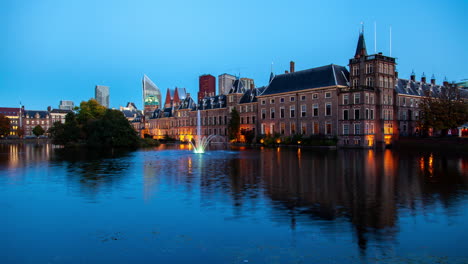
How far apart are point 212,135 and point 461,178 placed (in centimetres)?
8354

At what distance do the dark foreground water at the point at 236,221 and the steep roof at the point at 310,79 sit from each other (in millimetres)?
46762

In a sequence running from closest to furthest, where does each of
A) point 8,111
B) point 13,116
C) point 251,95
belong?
point 251,95 < point 13,116 < point 8,111

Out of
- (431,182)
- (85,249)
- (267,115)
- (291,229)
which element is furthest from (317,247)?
(267,115)

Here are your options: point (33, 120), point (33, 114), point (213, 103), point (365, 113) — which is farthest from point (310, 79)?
point (33, 114)

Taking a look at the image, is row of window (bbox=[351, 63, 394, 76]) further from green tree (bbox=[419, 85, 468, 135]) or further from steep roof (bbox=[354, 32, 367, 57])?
green tree (bbox=[419, 85, 468, 135])

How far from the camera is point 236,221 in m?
11.6

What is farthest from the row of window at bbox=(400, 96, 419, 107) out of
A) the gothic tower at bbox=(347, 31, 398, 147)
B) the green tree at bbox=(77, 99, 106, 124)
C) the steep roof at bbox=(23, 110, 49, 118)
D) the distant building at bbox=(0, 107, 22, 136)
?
the distant building at bbox=(0, 107, 22, 136)

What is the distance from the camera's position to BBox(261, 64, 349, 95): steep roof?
2576 inches

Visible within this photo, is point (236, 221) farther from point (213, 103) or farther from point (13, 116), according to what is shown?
point (13, 116)

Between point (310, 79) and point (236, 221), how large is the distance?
2423 inches

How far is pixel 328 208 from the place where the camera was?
1341 cm

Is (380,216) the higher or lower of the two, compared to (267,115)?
lower

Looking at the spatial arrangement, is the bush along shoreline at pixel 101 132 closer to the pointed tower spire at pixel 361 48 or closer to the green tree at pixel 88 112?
the green tree at pixel 88 112

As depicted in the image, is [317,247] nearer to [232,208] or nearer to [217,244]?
[217,244]
